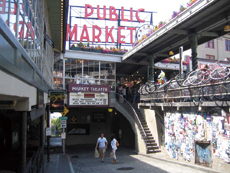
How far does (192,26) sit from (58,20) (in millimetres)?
7958

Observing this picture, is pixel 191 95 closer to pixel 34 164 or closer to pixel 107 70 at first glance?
pixel 34 164

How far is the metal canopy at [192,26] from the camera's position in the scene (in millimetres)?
11633

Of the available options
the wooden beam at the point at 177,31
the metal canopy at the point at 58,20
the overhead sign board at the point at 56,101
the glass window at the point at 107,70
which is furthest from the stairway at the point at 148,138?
the metal canopy at the point at 58,20

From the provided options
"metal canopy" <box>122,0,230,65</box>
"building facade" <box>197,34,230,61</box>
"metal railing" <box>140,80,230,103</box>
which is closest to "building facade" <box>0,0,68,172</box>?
"metal canopy" <box>122,0,230,65</box>

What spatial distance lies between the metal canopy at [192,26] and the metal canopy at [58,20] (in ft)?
19.2

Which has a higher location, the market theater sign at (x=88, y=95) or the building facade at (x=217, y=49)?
the building facade at (x=217, y=49)

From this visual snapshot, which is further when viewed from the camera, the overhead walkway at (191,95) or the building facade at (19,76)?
the overhead walkway at (191,95)

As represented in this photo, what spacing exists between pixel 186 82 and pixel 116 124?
58.1 feet

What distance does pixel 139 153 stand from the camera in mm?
16891

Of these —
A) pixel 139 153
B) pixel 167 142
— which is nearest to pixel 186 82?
pixel 167 142

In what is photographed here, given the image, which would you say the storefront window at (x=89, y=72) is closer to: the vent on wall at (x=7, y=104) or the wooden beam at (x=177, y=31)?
the wooden beam at (x=177, y=31)

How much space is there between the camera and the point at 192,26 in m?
14.1

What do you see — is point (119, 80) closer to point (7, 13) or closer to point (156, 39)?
point (156, 39)

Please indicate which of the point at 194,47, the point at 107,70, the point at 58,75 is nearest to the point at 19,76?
the point at 194,47
